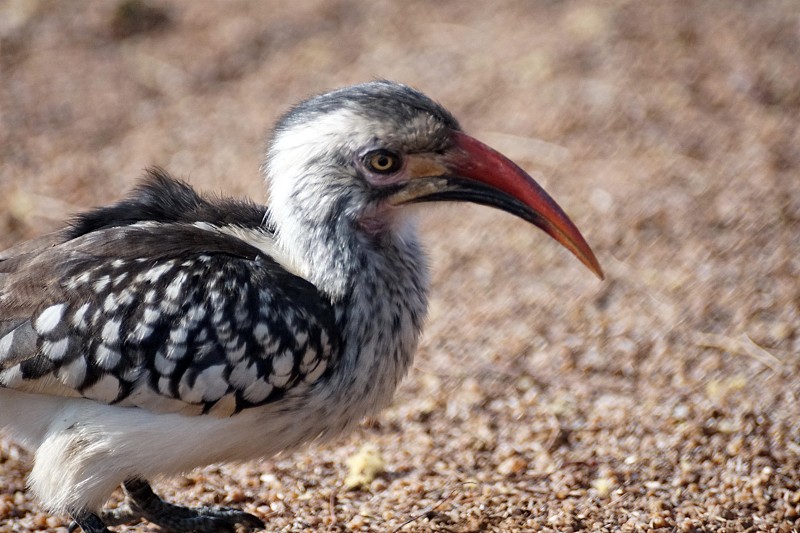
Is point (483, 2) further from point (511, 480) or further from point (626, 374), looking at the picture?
point (511, 480)

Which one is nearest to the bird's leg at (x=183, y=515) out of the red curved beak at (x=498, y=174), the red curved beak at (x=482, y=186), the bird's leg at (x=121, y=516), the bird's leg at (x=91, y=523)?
the bird's leg at (x=121, y=516)

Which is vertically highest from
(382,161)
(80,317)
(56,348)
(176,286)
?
(382,161)

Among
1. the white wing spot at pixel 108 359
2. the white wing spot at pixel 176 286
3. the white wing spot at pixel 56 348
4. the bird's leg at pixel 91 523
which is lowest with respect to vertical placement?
the bird's leg at pixel 91 523

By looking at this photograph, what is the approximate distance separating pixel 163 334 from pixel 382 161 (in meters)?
0.98

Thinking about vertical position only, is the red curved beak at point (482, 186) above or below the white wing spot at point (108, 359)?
above

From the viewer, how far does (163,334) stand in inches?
134

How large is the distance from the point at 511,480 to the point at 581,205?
7.89 ft

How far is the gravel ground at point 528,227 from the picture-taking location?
13.9ft

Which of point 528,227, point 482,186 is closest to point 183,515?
point 482,186

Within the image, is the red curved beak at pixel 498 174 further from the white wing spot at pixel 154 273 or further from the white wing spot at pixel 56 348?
the white wing spot at pixel 56 348

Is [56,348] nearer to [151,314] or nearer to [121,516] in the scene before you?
[151,314]

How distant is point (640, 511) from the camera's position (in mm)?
3906

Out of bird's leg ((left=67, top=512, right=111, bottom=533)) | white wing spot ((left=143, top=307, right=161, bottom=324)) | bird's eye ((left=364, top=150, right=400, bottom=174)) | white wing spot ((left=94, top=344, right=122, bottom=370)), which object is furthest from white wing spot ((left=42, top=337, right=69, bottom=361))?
bird's eye ((left=364, top=150, right=400, bottom=174))

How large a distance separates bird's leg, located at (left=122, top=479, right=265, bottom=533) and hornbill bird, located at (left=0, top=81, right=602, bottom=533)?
3.5 inches
